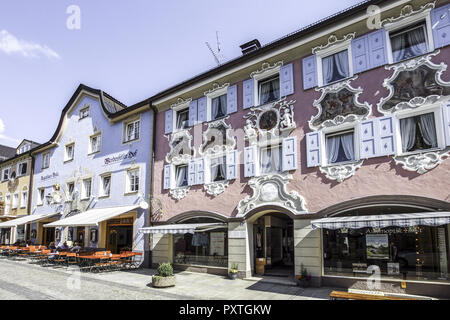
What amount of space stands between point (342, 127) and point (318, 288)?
566 centimetres

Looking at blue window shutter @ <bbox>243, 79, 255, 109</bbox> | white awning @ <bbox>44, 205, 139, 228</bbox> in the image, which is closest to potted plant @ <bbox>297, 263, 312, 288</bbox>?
blue window shutter @ <bbox>243, 79, 255, 109</bbox>

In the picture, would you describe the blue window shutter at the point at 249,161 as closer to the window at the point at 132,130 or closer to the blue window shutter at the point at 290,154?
the blue window shutter at the point at 290,154

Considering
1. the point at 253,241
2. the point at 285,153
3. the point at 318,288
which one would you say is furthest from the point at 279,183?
the point at 318,288

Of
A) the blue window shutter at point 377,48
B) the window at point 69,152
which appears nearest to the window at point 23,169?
the window at point 69,152

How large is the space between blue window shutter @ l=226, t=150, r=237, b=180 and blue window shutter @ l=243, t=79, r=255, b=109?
219 centimetres

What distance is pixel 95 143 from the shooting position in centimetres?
2158

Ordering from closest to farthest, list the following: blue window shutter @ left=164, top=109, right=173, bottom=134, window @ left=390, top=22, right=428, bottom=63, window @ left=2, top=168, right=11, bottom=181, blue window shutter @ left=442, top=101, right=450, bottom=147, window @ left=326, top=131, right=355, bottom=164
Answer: blue window shutter @ left=442, top=101, right=450, bottom=147 → window @ left=390, top=22, right=428, bottom=63 → window @ left=326, top=131, right=355, bottom=164 → blue window shutter @ left=164, top=109, right=173, bottom=134 → window @ left=2, top=168, right=11, bottom=181

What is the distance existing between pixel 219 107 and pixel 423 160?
29.7ft

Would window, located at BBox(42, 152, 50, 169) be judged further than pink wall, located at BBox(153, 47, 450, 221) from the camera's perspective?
Yes

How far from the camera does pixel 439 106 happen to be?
9.34 meters

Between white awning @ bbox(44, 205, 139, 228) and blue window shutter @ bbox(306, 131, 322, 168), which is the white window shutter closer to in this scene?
white awning @ bbox(44, 205, 139, 228)

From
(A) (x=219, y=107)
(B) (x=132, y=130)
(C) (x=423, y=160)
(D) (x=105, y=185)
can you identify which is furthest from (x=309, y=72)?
(D) (x=105, y=185)

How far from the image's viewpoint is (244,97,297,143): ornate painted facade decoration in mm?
12477

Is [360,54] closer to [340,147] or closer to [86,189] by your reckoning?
[340,147]
